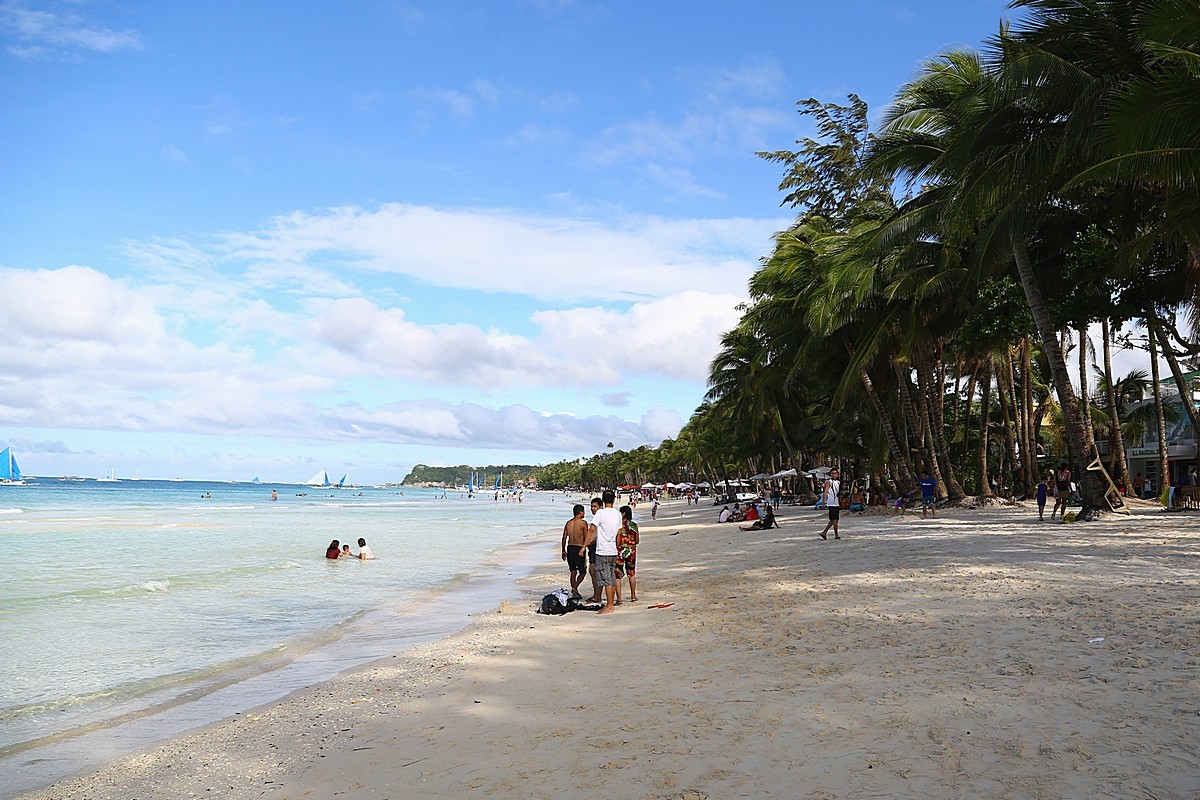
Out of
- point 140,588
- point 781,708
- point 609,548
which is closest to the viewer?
point 781,708

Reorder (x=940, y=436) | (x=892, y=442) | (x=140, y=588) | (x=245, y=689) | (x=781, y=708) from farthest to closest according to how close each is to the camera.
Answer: (x=892, y=442), (x=940, y=436), (x=140, y=588), (x=245, y=689), (x=781, y=708)

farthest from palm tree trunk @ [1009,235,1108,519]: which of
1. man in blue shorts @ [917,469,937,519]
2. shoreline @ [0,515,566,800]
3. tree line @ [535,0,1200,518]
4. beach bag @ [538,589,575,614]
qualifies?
shoreline @ [0,515,566,800]

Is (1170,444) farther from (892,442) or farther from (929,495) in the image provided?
(929,495)

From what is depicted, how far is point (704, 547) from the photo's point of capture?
2034 centimetres

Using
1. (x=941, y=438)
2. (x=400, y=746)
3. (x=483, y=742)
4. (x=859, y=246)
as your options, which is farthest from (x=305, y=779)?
(x=941, y=438)

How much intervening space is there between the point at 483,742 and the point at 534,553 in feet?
61.0

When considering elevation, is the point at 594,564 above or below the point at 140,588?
above

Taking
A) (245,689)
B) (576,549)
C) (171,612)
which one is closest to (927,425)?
(576,549)

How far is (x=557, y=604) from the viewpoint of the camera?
10508 millimetres

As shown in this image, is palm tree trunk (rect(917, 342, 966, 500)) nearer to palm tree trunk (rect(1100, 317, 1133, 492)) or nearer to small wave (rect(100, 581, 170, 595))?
palm tree trunk (rect(1100, 317, 1133, 492))

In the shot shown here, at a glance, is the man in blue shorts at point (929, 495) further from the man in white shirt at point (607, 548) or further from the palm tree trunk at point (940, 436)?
the man in white shirt at point (607, 548)

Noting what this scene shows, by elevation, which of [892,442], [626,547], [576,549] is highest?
[892,442]

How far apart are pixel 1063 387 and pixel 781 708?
1330 centimetres

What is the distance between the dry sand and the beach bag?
66cm
